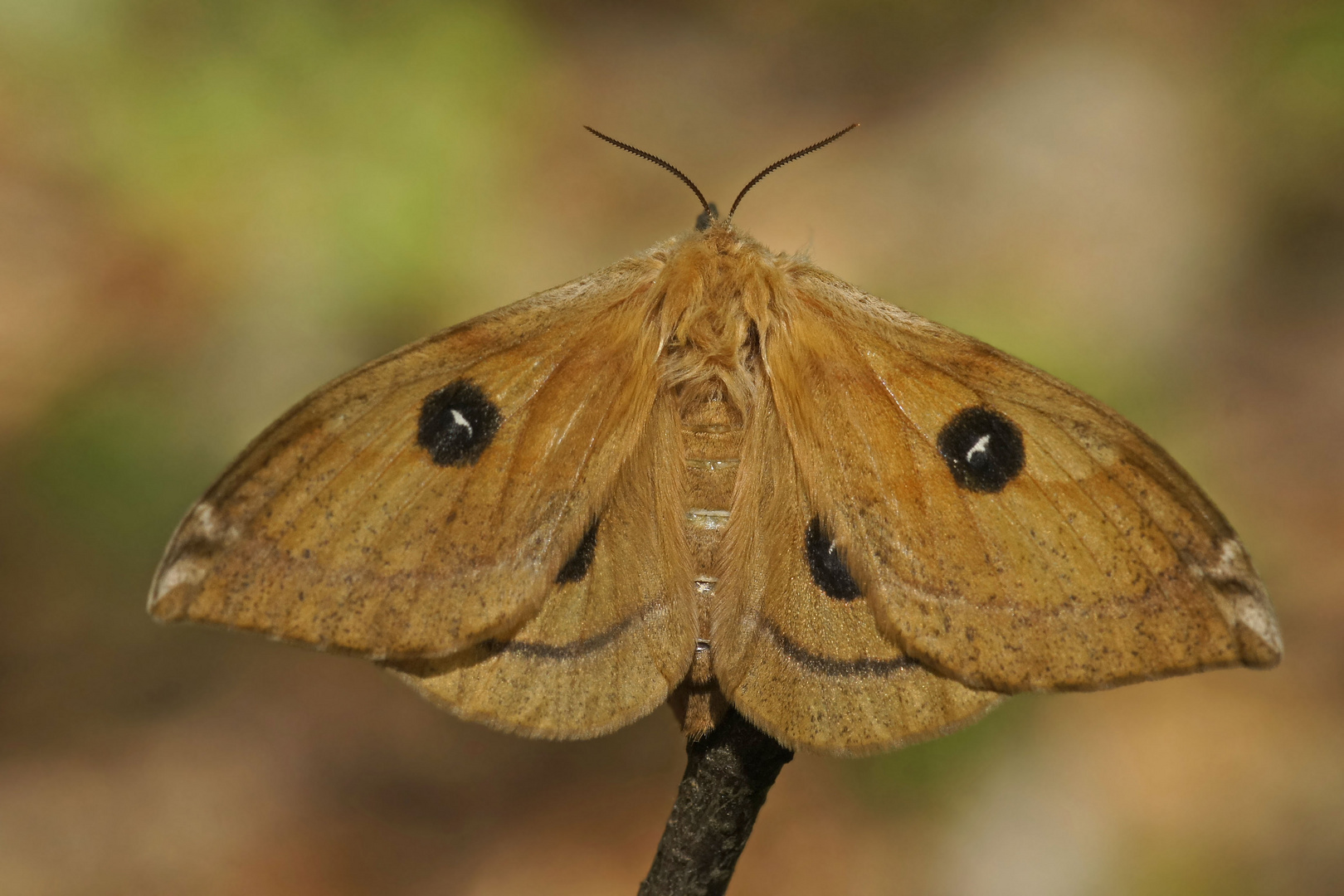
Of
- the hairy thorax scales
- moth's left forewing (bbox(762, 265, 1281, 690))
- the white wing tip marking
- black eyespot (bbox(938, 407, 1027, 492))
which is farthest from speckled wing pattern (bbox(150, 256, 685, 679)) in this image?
the white wing tip marking

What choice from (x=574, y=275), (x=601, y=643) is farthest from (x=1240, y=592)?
(x=574, y=275)

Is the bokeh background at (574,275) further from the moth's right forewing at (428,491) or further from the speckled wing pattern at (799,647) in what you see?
the moth's right forewing at (428,491)

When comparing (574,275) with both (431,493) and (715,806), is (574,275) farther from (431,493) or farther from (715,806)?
(715,806)

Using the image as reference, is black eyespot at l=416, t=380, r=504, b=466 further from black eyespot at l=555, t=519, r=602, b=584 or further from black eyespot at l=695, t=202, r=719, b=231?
black eyespot at l=695, t=202, r=719, b=231

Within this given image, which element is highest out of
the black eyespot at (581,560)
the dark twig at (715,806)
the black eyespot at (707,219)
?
the black eyespot at (707,219)

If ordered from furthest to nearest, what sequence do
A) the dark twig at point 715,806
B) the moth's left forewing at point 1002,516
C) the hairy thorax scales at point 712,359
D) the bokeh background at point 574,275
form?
A: the bokeh background at point 574,275
the hairy thorax scales at point 712,359
the moth's left forewing at point 1002,516
the dark twig at point 715,806

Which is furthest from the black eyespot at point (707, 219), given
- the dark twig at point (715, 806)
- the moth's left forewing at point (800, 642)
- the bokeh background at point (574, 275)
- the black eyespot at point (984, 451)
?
the bokeh background at point (574, 275)

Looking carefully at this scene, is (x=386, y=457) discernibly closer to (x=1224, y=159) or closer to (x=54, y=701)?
(x=54, y=701)
